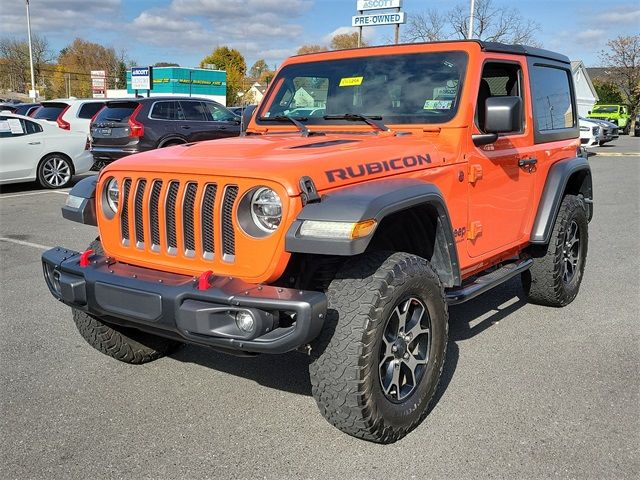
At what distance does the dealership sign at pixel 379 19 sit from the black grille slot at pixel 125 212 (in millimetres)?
21246

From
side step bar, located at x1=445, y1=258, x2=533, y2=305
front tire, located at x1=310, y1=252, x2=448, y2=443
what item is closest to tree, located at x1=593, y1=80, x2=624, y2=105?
side step bar, located at x1=445, y1=258, x2=533, y2=305

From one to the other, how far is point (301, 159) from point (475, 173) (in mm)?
1311

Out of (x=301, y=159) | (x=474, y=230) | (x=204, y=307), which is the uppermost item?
(x=301, y=159)

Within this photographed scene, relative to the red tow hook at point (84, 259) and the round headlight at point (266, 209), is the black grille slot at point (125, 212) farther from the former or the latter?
the round headlight at point (266, 209)

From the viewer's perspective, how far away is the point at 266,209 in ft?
9.12

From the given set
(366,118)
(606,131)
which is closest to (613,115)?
(606,131)

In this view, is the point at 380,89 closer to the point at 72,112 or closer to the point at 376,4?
the point at 72,112

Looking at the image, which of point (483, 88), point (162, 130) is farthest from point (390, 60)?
point (162, 130)

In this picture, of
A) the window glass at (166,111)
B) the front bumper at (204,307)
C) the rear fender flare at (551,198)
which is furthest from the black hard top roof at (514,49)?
the window glass at (166,111)

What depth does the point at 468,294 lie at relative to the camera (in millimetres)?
3631

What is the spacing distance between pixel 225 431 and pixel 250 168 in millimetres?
1343

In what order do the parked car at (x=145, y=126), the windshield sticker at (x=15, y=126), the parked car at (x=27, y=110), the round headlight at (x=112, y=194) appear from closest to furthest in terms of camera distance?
the round headlight at (x=112, y=194) → the windshield sticker at (x=15, y=126) → the parked car at (x=145, y=126) → the parked car at (x=27, y=110)

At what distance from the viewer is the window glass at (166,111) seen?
13.0 m

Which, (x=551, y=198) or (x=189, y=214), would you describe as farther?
(x=551, y=198)
